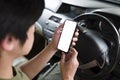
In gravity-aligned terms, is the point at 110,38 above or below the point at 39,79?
above

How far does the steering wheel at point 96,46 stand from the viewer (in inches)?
66.2

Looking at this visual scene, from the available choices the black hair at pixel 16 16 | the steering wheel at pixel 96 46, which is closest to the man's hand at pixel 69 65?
the steering wheel at pixel 96 46

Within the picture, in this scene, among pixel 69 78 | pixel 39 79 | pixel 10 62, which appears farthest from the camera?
pixel 39 79

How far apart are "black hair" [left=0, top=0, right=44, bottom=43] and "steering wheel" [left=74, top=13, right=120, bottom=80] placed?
2.41 feet

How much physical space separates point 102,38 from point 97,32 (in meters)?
0.06

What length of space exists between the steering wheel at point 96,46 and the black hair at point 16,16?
74 cm

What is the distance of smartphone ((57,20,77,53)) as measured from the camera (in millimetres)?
1466

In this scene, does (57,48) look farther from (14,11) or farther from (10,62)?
(14,11)

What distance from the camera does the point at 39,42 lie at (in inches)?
107

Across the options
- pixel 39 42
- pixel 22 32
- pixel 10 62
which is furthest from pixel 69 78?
pixel 39 42

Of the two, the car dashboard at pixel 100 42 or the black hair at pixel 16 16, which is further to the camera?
the car dashboard at pixel 100 42

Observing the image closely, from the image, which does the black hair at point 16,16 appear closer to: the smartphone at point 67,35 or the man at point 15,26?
the man at point 15,26

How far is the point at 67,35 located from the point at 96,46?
341 mm

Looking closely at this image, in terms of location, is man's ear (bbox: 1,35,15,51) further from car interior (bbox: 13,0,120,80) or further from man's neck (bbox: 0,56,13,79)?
car interior (bbox: 13,0,120,80)
